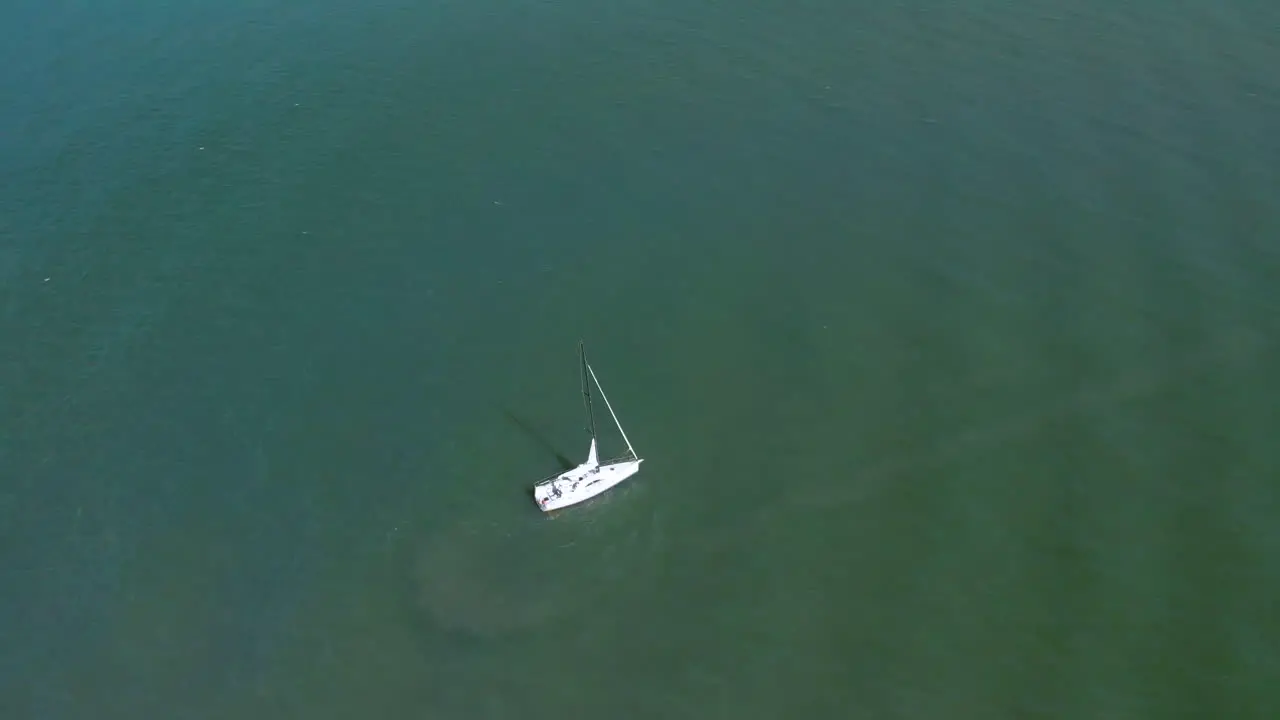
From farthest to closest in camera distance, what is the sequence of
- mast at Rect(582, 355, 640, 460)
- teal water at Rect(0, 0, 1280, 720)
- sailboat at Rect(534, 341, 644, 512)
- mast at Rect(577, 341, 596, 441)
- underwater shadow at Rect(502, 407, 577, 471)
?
mast at Rect(577, 341, 596, 441)
underwater shadow at Rect(502, 407, 577, 471)
mast at Rect(582, 355, 640, 460)
sailboat at Rect(534, 341, 644, 512)
teal water at Rect(0, 0, 1280, 720)

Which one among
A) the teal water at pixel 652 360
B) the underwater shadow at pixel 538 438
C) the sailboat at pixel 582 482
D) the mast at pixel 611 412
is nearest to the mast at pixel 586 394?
the mast at pixel 611 412

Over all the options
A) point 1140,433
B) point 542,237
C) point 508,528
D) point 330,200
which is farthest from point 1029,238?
point 330,200

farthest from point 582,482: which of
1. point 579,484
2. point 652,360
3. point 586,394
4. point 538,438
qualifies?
point 652,360

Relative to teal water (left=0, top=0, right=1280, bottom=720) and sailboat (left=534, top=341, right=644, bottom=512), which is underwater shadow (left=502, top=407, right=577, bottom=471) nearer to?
teal water (left=0, top=0, right=1280, bottom=720)

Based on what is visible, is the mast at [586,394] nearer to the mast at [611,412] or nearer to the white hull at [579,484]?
the mast at [611,412]

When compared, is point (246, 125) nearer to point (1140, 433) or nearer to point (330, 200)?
point (330, 200)

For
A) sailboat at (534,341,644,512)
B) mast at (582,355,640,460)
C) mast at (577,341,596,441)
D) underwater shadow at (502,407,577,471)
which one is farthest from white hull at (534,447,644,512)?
mast at (577,341,596,441)

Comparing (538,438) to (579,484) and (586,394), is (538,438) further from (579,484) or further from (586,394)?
(579,484)
